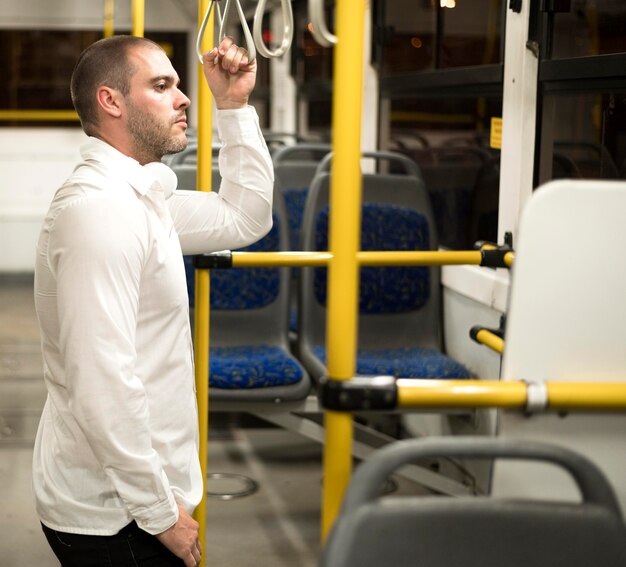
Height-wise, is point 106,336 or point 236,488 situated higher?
point 106,336

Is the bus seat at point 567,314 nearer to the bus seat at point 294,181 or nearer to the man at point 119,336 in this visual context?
the man at point 119,336

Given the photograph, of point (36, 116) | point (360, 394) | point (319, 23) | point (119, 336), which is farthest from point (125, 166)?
point (36, 116)

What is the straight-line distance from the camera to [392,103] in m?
5.05

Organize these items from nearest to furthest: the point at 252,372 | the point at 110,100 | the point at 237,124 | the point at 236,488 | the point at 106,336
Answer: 1. the point at 106,336
2. the point at 110,100
3. the point at 237,124
4. the point at 252,372
5. the point at 236,488

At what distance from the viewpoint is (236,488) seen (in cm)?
376

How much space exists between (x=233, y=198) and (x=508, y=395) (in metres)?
1.05

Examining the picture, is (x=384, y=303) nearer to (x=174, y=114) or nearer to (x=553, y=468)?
(x=174, y=114)

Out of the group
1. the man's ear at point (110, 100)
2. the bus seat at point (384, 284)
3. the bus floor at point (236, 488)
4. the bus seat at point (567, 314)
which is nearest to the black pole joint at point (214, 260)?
the man's ear at point (110, 100)

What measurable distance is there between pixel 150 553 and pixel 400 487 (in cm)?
225

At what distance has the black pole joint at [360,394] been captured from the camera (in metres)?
1.18

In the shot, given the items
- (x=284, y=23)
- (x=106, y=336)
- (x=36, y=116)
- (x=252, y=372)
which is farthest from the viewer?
(x=36, y=116)

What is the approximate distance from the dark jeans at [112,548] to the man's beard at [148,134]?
662 millimetres

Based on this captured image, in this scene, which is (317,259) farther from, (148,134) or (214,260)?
(148,134)

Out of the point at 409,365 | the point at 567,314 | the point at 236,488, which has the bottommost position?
the point at 236,488
